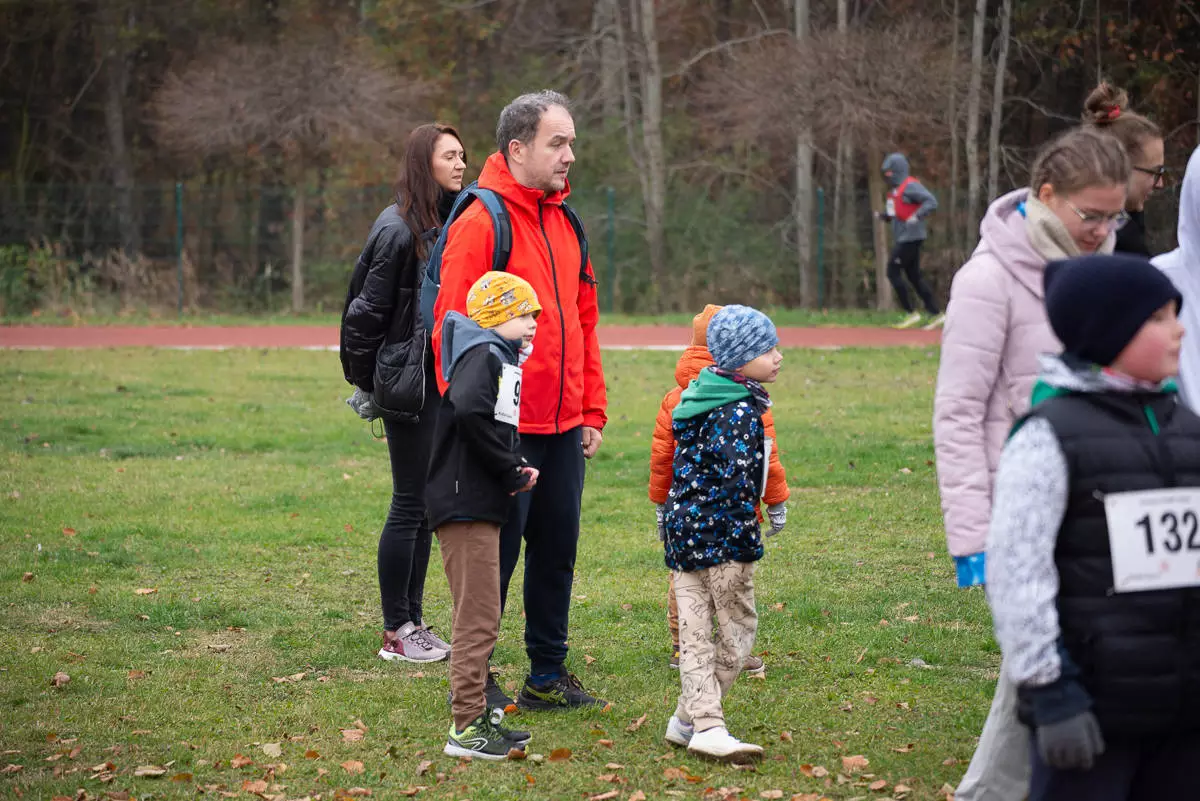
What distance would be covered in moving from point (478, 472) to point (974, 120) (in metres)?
21.0

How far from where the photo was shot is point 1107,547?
9.76 feet

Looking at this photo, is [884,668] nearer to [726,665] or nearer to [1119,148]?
[726,665]

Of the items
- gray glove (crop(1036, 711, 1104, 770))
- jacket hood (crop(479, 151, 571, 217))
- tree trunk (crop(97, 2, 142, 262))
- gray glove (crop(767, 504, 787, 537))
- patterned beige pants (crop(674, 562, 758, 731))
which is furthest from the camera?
tree trunk (crop(97, 2, 142, 262))

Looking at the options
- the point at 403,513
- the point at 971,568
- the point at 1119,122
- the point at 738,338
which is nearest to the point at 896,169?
the point at 403,513

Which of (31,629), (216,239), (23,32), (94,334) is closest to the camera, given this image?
(31,629)

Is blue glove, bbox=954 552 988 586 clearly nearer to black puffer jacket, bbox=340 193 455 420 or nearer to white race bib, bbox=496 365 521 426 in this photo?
white race bib, bbox=496 365 521 426

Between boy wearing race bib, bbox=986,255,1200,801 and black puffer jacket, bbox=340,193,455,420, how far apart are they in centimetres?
334

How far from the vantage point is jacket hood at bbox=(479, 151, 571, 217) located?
16.8 feet

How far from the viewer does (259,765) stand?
16.2 ft

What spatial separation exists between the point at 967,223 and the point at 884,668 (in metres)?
19.9

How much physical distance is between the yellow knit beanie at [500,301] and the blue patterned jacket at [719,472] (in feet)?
2.05

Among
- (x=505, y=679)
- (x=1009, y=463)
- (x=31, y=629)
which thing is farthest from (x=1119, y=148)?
(x=31, y=629)

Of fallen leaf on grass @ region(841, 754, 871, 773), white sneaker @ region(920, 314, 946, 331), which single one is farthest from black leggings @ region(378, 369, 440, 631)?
white sneaker @ region(920, 314, 946, 331)

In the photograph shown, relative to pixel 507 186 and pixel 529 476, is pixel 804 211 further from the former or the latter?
pixel 529 476
